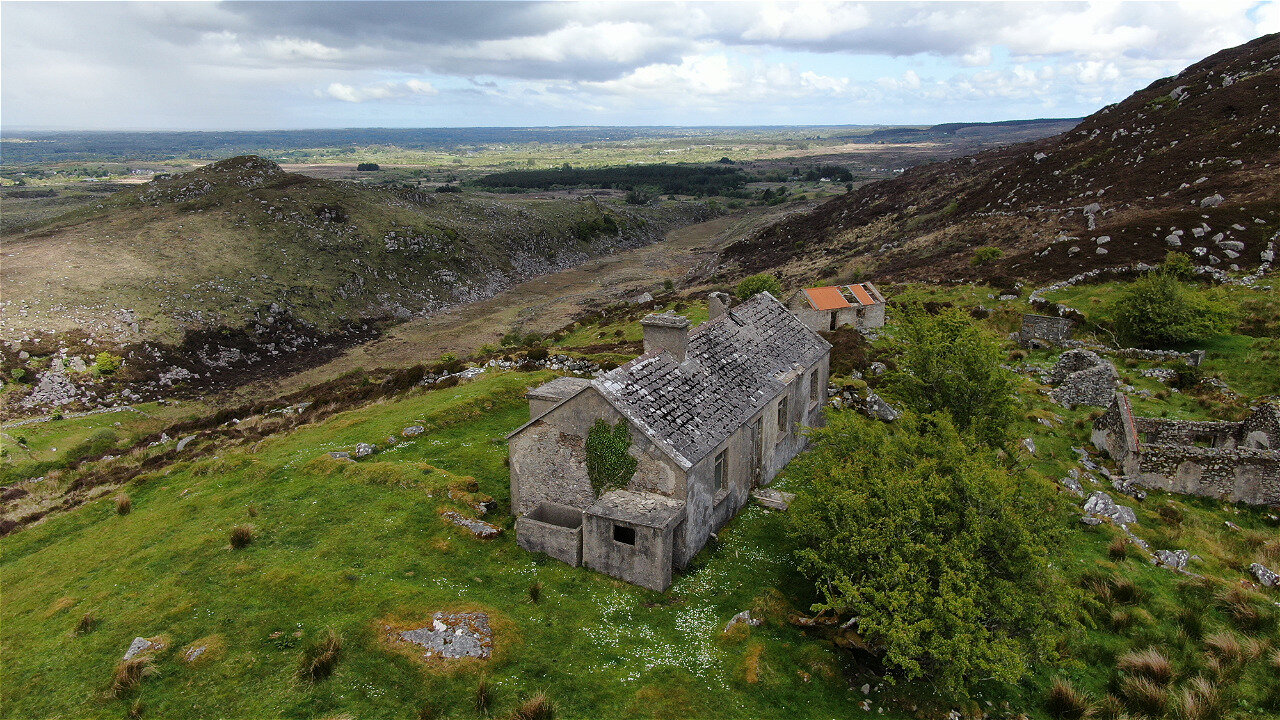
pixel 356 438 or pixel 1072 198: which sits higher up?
pixel 1072 198

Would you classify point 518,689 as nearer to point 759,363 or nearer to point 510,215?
point 759,363

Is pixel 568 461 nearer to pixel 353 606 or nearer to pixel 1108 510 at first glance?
pixel 353 606

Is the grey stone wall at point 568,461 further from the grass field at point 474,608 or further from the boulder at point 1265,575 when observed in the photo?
the boulder at point 1265,575

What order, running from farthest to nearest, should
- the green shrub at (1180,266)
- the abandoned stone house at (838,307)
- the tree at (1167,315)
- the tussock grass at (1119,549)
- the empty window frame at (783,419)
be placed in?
the abandoned stone house at (838,307)
the green shrub at (1180,266)
the tree at (1167,315)
the empty window frame at (783,419)
the tussock grass at (1119,549)

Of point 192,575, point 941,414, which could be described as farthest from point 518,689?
point 941,414

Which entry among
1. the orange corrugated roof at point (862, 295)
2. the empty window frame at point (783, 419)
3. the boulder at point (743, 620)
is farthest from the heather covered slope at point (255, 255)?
the boulder at point (743, 620)

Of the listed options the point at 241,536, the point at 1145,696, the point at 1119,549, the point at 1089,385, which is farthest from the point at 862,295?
the point at 241,536

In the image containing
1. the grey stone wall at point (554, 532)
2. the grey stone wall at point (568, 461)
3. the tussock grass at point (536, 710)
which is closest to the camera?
the tussock grass at point (536, 710)
